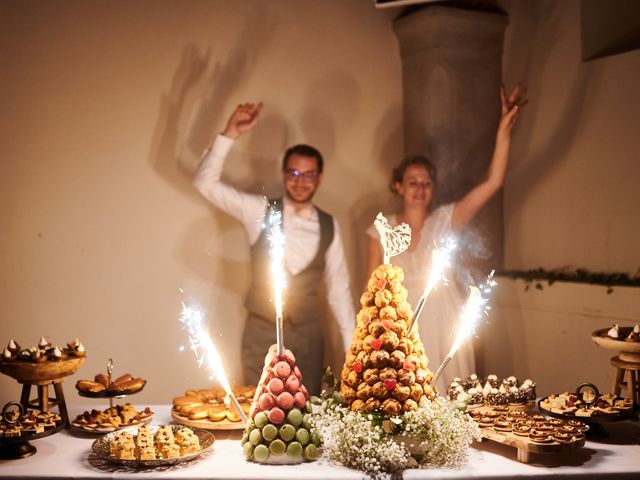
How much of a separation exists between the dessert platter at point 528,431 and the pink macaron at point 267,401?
2.77 ft

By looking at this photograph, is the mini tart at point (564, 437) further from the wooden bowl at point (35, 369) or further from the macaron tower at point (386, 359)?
the wooden bowl at point (35, 369)

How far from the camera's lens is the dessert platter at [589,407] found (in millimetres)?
2906

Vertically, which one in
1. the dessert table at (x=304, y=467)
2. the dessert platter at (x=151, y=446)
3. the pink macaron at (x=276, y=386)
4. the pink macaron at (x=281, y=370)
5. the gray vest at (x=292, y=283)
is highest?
the gray vest at (x=292, y=283)

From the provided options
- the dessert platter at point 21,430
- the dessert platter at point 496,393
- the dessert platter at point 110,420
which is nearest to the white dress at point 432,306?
the dessert platter at point 496,393

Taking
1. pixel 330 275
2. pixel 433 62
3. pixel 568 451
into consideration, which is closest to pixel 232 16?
pixel 433 62

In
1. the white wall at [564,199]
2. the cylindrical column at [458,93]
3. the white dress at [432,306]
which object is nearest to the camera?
the white wall at [564,199]

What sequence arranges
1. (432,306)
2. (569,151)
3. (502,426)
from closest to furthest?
(502,426), (432,306), (569,151)

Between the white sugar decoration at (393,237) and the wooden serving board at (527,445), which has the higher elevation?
the white sugar decoration at (393,237)

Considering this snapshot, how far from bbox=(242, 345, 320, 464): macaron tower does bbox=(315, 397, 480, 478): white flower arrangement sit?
76mm

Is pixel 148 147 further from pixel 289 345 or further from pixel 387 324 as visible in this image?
pixel 387 324

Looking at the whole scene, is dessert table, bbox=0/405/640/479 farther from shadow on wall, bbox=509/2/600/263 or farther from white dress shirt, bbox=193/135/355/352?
shadow on wall, bbox=509/2/600/263

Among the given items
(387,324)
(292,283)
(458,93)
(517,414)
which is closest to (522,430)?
(517,414)

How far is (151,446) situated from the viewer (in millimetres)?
2602

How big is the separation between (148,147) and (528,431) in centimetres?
378
